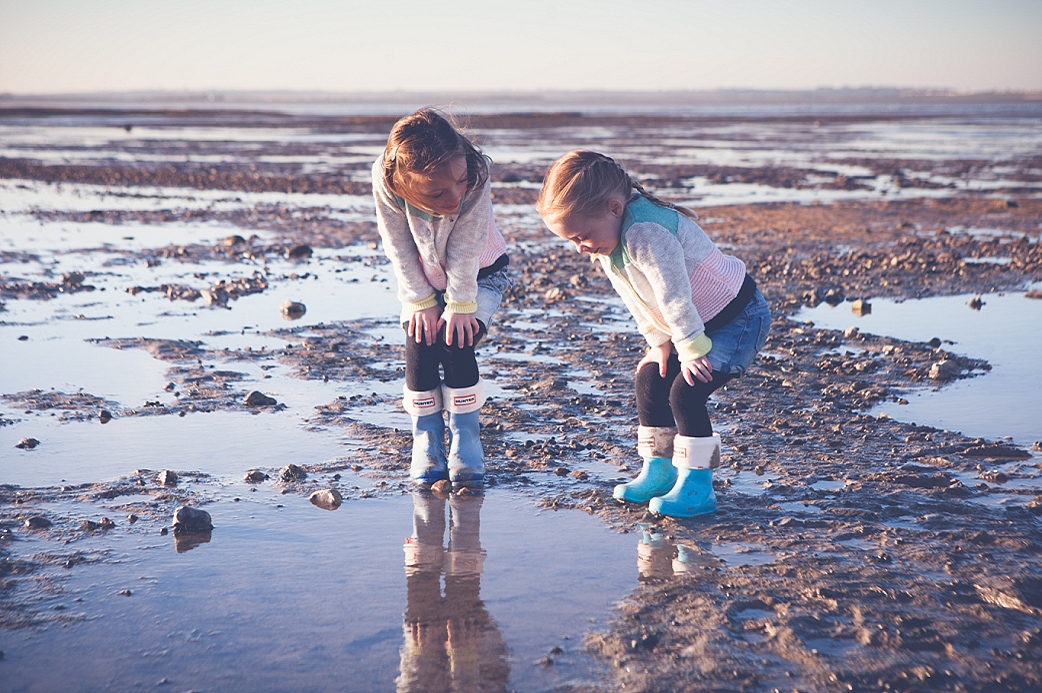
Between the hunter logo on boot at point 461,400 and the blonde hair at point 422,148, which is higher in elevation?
the blonde hair at point 422,148

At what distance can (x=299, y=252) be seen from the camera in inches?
412

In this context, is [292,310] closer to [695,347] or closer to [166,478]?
[166,478]

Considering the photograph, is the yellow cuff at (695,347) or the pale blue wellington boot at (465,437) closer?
the yellow cuff at (695,347)

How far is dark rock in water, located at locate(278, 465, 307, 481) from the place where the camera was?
13.9ft

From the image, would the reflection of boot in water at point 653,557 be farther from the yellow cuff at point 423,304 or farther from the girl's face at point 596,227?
the yellow cuff at point 423,304

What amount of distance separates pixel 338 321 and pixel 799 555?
15.1 feet

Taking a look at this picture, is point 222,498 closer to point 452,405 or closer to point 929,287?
point 452,405

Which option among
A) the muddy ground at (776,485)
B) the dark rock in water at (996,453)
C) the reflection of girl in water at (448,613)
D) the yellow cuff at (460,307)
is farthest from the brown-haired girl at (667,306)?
the dark rock in water at (996,453)

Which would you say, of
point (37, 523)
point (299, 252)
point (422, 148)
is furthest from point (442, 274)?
point (299, 252)

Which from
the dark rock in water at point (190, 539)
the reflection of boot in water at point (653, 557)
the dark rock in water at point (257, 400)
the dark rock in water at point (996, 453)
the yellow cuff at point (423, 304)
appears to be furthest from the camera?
the dark rock in water at point (257, 400)

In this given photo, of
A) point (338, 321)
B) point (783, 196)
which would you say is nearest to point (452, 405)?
point (338, 321)

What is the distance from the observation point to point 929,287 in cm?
853

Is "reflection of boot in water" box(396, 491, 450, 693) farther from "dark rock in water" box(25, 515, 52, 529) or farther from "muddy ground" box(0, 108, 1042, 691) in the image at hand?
"dark rock in water" box(25, 515, 52, 529)

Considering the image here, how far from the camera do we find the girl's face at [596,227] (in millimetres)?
3660
